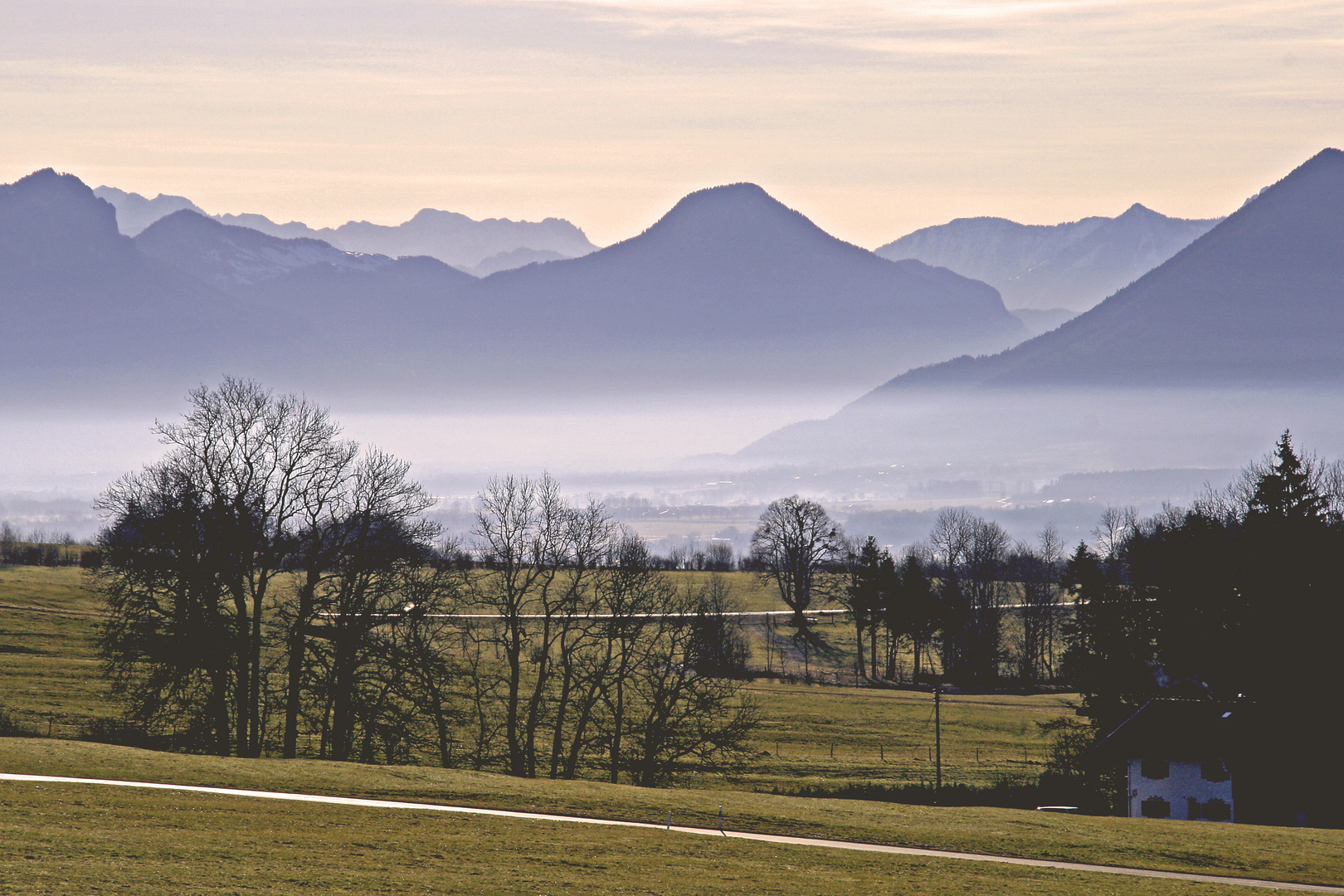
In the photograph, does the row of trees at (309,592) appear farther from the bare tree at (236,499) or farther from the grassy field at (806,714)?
the grassy field at (806,714)

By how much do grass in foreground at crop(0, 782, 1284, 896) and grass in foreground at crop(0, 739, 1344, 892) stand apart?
2022mm

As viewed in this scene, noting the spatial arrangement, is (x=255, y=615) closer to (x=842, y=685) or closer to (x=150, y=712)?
(x=150, y=712)

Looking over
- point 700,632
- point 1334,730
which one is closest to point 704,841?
point 700,632

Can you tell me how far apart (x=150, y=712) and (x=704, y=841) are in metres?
23.7

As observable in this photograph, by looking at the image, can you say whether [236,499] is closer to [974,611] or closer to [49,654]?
[49,654]

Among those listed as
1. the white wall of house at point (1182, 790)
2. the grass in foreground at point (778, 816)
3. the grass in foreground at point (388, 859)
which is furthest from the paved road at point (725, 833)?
the white wall of house at point (1182, 790)

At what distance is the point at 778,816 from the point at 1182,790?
96.2 feet

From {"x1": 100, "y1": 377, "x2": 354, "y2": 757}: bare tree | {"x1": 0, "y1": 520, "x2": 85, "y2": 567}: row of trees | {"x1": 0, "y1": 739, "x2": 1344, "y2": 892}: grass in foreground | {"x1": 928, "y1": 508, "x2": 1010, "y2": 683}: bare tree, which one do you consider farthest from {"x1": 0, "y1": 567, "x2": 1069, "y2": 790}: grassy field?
{"x1": 0, "y1": 739, "x2": 1344, "y2": 892}: grass in foreground

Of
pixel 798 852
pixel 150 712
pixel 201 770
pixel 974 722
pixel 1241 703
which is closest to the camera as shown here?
pixel 798 852

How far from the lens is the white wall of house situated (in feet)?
183

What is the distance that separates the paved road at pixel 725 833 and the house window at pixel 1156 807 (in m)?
24.5

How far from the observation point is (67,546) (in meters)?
129

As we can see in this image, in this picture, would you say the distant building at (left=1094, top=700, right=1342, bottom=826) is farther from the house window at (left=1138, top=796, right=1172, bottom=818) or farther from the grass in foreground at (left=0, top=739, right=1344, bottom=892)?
the grass in foreground at (left=0, top=739, right=1344, bottom=892)

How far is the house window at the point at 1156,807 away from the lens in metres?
55.8
